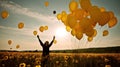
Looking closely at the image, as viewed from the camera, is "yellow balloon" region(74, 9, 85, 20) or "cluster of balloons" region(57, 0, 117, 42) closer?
"cluster of balloons" region(57, 0, 117, 42)

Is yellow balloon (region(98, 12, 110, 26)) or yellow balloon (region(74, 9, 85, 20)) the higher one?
yellow balloon (region(74, 9, 85, 20))

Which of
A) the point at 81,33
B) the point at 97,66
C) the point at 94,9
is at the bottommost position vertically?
the point at 97,66

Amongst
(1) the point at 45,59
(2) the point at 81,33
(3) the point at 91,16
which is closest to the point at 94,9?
(3) the point at 91,16

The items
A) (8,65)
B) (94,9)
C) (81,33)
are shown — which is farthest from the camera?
(8,65)

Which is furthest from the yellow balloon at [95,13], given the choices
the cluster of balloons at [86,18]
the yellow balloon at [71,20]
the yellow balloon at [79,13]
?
the yellow balloon at [71,20]

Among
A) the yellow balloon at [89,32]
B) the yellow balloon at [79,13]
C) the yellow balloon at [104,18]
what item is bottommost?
the yellow balloon at [89,32]

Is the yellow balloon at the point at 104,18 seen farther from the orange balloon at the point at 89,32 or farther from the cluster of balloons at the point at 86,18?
the orange balloon at the point at 89,32

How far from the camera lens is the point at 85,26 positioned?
463cm

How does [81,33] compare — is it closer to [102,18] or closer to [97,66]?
[102,18]

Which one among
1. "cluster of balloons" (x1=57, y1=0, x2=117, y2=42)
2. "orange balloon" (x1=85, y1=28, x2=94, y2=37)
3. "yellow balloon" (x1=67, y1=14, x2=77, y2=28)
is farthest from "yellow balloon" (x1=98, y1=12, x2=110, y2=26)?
"yellow balloon" (x1=67, y1=14, x2=77, y2=28)

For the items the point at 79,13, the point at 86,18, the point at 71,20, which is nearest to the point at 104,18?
the point at 86,18

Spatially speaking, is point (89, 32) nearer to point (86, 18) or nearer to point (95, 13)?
point (86, 18)

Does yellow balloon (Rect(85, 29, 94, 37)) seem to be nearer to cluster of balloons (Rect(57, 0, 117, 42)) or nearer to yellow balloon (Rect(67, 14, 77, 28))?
cluster of balloons (Rect(57, 0, 117, 42))

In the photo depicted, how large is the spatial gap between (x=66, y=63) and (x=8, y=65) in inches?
46.5
